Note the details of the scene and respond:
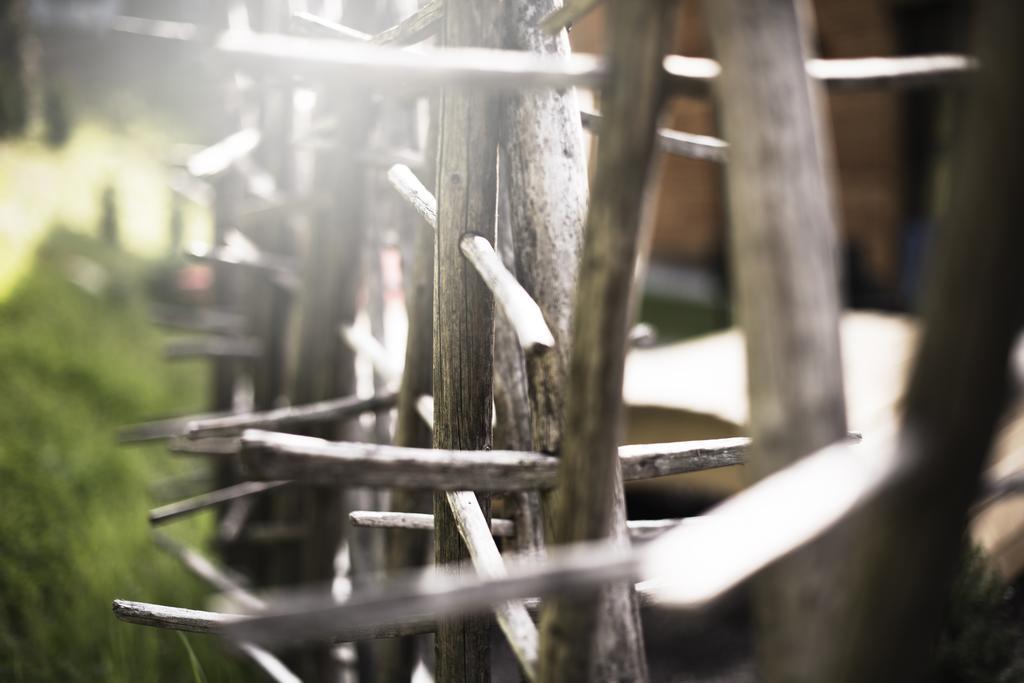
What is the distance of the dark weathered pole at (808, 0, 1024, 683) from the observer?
2.14 feet

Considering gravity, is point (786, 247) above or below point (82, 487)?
above

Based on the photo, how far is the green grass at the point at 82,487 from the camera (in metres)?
2.97

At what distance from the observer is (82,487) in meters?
4.02

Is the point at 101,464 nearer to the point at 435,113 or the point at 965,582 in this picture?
the point at 435,113

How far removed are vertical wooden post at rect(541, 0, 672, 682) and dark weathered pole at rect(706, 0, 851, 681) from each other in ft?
0.28

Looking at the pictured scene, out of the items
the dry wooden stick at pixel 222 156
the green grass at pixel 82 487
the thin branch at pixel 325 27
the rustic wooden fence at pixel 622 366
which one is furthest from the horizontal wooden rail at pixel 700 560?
the green grass at pixel 82 487

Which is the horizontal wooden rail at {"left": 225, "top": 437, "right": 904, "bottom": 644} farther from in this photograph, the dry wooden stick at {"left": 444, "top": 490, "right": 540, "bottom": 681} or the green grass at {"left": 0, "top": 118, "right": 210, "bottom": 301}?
the green grass at {"left": 0, "top": 118, "right": 210, "bottom": 301}

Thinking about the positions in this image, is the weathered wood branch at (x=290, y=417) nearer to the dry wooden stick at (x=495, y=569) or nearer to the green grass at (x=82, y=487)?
the dry wooden stick at (x=495, y=569)

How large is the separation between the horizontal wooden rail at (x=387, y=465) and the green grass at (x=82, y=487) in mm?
2343

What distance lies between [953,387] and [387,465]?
582mm

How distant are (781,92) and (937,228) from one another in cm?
19

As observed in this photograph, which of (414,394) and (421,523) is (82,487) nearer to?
(414,394)

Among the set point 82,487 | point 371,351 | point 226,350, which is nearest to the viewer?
point 371,351

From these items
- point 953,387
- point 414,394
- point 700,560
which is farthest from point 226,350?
point 953,387
